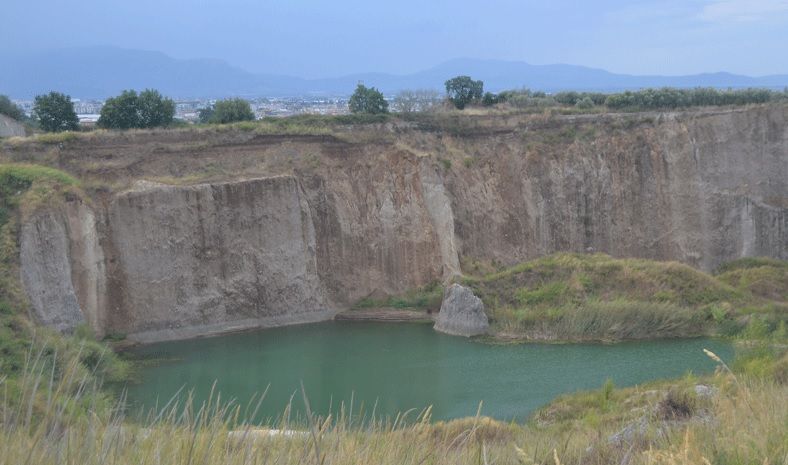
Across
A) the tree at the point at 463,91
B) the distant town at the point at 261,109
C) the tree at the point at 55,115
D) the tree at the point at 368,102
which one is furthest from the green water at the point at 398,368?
the tree at the point at 463,91

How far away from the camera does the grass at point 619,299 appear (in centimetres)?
2598

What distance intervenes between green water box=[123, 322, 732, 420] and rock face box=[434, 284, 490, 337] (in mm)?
481

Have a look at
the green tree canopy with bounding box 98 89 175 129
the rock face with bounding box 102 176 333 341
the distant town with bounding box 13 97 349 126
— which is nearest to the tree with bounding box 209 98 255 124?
the green tree canopy with bounding box 98 89 175 129

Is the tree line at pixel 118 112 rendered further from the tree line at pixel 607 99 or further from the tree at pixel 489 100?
the tree at pixel 489 100

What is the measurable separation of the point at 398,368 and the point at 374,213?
908 cm

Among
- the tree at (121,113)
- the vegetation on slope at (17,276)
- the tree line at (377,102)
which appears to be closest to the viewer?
the vegetation on slope at (17,276)

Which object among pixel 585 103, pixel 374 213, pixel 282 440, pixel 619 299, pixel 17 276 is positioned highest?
pixel 585 103

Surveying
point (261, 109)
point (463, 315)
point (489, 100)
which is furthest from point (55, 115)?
point (261, 109)

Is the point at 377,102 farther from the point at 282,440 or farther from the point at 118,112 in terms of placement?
the point at 282,440

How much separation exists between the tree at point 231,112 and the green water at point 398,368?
11.3 meters

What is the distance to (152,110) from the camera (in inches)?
1303

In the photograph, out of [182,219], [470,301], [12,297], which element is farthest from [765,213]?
[12,297]

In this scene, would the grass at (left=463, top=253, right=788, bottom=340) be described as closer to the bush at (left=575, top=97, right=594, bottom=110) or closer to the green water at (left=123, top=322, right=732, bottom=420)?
the green water at (left=123, top=322, right=732, bottom=420)

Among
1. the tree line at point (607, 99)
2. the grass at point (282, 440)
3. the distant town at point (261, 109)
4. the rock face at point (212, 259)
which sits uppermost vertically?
the tree line at point (607, 99)
